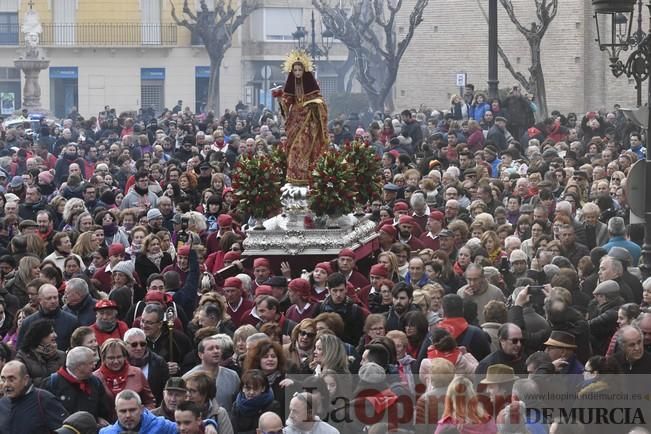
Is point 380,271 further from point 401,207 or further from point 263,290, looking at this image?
point 401,207

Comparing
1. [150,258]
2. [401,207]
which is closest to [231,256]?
[150,258]

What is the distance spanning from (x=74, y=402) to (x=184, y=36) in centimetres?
5456

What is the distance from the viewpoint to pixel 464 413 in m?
9.78

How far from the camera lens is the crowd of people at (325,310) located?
Result: 34.2 ft

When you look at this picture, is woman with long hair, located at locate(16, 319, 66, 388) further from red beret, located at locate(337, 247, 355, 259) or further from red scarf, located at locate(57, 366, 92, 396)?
red beret, located at locate(337, 247, 355, 259)

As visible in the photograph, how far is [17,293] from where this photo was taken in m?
15.0

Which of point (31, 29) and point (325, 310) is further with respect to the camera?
point (31, 29)

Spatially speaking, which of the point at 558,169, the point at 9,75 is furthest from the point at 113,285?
the point at 9,75

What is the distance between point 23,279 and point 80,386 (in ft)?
14.1

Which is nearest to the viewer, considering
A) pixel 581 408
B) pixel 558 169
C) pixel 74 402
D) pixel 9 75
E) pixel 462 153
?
pixel 581 408

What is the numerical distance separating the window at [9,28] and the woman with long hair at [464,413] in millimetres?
55373

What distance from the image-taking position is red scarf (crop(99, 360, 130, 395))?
11.3m

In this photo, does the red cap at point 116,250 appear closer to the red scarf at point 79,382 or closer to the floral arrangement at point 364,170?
the floral arrangement at point 364,170

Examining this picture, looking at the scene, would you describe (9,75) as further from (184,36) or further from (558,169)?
(558,169)
